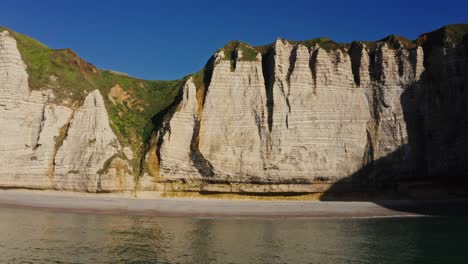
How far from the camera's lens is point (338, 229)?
23250 mm

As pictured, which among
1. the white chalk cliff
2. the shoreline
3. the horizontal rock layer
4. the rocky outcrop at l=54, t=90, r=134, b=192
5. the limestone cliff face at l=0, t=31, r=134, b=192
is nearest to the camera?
the shoreline

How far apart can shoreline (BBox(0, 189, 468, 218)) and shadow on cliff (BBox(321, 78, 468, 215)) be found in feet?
6.26

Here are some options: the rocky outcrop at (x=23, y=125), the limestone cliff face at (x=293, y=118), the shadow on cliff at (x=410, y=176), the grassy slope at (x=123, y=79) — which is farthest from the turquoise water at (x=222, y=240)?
the grassy slope at (x=123, y=79)

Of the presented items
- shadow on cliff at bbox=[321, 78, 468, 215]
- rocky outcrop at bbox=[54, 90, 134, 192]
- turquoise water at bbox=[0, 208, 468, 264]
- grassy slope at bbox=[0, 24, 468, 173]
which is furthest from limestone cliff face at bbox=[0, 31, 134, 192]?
shadow on cliff at bbox=[321, 78, 468, 215]

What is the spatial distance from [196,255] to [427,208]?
915 inches

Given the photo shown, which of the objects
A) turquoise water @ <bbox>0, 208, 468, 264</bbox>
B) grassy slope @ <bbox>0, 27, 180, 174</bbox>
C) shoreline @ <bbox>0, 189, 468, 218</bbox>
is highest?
grassy slope @ <bbox>0, 27, 180, 174</bbox>

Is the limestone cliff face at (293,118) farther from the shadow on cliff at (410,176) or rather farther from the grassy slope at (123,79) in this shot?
the grassy slope at (123,79)

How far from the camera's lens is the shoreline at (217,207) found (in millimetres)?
29266

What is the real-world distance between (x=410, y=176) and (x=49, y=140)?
32813 millimetres

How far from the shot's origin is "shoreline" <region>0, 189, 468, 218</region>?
29.3 meters

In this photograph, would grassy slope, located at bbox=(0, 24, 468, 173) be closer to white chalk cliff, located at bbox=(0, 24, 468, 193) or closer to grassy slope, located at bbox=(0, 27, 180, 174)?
grassy slope, located at bbox=(0, 27, 180, 174)

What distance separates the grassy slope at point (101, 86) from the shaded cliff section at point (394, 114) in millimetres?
6184

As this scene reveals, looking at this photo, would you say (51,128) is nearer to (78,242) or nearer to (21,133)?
(21,133)

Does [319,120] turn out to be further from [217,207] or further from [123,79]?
[123,79]
